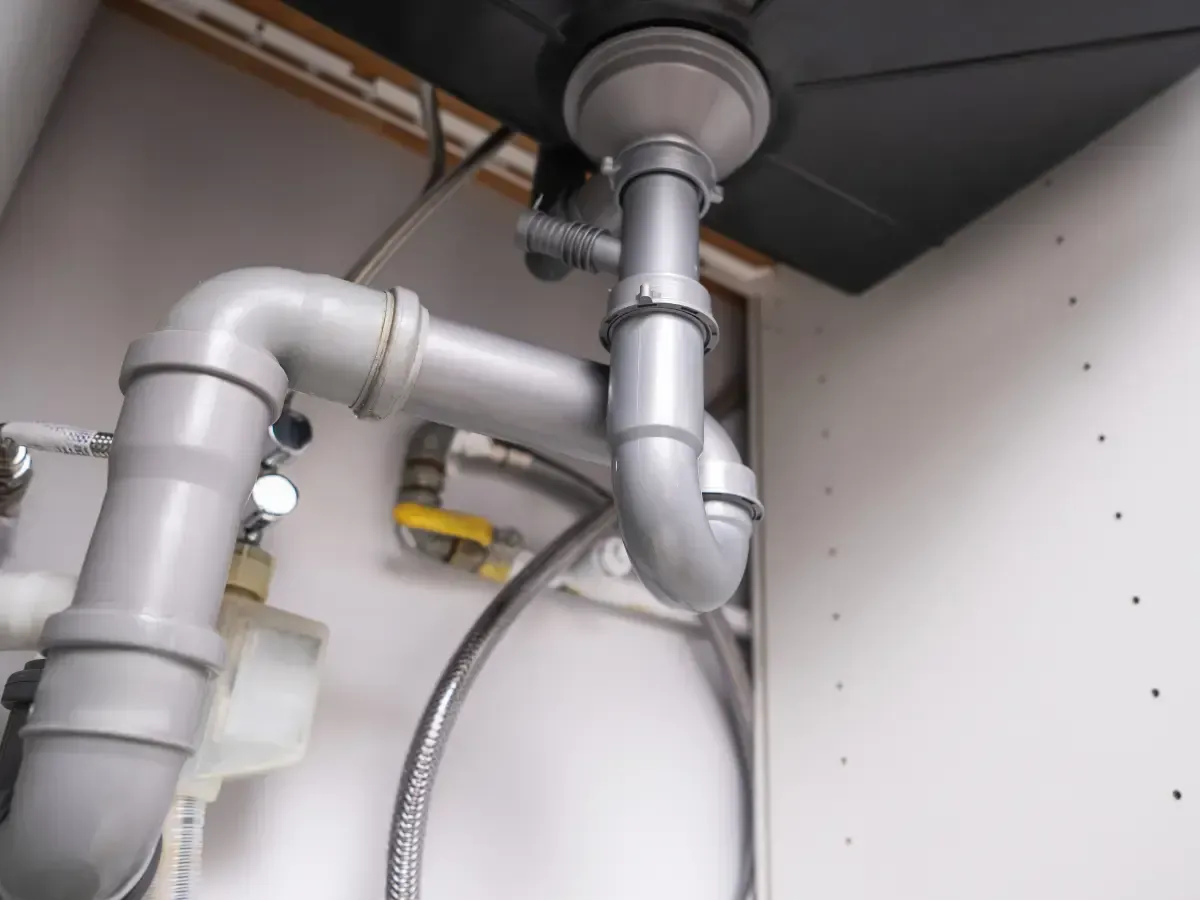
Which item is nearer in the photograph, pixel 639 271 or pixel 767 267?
pixel 639 271

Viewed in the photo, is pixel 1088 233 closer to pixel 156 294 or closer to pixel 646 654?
pixel 646 654

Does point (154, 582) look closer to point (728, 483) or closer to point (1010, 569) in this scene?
point (728, 483)

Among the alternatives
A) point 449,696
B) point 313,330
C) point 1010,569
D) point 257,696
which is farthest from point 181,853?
point 1010,569

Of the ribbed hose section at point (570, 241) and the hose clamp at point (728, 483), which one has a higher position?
the ribbed hose section at point (570, 241)

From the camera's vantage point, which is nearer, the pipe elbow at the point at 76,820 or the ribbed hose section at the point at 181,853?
the pipe elbow at the point at 76,820

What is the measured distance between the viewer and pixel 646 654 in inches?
36.3

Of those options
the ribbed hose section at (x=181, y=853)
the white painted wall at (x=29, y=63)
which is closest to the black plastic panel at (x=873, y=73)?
the white painted wall at (x=29, y=63)

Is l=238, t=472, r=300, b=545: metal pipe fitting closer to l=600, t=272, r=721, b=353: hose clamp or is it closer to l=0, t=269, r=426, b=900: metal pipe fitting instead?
l=0, t=269, r=426, b=900: metal pipe fitting

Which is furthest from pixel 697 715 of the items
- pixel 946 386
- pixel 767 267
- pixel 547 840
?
pixel 767 267

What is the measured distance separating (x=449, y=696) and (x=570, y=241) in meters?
0.35

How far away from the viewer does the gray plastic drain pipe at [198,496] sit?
15.7 inches

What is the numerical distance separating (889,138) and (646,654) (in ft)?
1.73

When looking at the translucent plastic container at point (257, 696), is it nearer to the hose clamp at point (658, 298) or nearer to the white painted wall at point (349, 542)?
the white painted wall at point (349, 542)

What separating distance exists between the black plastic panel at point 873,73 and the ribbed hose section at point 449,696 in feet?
1.05
